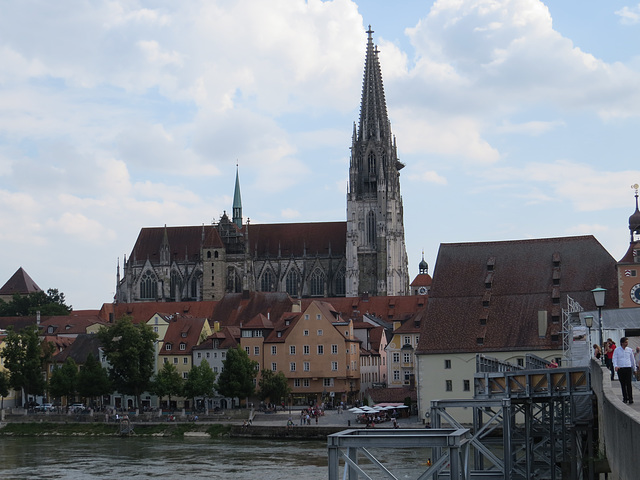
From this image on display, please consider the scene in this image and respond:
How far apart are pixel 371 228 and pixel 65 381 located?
73.7 metres

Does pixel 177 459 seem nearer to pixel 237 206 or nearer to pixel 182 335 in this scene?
pixel 182 335

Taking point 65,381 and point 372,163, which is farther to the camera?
point 372,163

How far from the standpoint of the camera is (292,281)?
173000mm

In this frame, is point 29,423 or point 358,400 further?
point 358,400

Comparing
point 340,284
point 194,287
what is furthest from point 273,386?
point 194,287

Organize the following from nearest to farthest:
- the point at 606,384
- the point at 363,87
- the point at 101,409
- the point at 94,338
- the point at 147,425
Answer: the point at 606,384, the point at 147,425, the point at 101,409, the point at 94,338, the point at 363,87

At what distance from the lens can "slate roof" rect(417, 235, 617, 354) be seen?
73.2 m

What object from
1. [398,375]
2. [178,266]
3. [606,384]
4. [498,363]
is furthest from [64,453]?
[178,266]

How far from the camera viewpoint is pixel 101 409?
9912 cm

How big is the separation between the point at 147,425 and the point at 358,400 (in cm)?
2207

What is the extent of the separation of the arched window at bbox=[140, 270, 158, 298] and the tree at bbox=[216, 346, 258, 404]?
84046mm

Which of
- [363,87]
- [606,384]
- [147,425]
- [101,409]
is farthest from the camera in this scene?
[363,87]

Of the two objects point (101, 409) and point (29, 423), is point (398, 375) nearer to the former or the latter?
point (101, 409)

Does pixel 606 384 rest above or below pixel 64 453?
above
